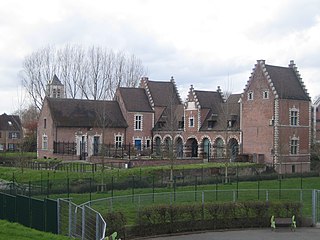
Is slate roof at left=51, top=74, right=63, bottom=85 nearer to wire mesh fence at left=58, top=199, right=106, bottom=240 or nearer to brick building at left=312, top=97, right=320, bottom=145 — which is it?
brick building at left=312, top=97, right=320, bottom=145

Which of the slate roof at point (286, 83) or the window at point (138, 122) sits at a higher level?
the slate roof at point (286, 83)

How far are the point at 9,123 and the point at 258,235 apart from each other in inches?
3072

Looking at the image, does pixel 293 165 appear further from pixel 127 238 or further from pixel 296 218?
pixel 127 238

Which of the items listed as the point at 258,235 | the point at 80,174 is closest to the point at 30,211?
the point at 258,235

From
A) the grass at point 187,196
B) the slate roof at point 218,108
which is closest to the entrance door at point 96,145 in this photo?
the slate roof at point 218,108

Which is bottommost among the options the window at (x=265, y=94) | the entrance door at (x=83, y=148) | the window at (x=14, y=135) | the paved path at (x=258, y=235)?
the paved path at (x=258, y=235)

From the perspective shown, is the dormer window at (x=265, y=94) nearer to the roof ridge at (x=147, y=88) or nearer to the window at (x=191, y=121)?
the window at (x=191, y=121)

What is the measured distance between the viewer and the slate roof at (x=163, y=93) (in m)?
66.6

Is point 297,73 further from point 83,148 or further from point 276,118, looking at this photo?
point 83,148

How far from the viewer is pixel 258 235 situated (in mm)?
23234

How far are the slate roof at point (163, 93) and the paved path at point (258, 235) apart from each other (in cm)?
4192

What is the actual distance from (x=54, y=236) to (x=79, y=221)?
1187 millimetres

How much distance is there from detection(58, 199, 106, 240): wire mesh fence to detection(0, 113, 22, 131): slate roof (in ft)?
253

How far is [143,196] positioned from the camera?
29.5m
